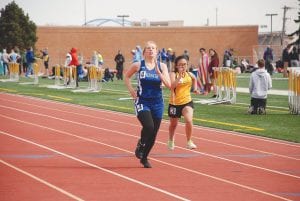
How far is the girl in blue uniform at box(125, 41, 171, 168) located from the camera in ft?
39.8

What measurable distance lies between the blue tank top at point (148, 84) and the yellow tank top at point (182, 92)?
112 inches

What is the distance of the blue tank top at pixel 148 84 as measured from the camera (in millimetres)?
12133

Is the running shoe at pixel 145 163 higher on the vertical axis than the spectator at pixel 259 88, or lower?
lower

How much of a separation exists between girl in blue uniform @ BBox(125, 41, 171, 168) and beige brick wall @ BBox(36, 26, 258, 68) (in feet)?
223

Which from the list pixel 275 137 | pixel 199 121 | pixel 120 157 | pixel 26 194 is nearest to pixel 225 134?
pixel 275 137

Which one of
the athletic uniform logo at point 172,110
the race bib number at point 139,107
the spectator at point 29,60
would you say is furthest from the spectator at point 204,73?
the spectator at point 29,60

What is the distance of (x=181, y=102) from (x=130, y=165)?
9.64 feet

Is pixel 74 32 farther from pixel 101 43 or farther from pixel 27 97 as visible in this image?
pixel 27 97

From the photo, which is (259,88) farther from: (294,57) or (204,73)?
(294,57)

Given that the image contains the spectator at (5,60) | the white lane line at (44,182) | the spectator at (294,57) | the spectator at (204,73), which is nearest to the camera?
the white lane line at (44,182)

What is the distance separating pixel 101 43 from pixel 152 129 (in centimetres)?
6918

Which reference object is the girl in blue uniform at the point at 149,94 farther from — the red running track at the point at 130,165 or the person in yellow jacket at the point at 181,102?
the person in yellow jacket at the point at 181,102

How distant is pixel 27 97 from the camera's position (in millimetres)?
30734

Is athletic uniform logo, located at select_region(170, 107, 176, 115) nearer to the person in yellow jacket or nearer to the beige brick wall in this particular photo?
the person in yellow jacket
